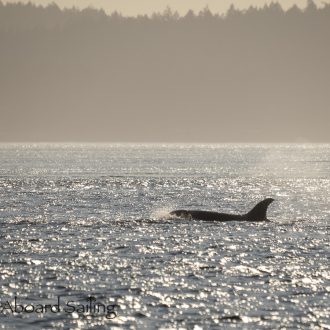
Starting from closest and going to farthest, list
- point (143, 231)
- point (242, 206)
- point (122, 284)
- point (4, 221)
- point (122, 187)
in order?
point (122, 284) < point (143, 231) < point (4, 221) < point (242, 206) < point (122, 187)

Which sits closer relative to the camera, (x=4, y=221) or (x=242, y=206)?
Result: (x=4, y=221)

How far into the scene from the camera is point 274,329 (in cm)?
2823

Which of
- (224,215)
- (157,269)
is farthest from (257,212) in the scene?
(157,269)

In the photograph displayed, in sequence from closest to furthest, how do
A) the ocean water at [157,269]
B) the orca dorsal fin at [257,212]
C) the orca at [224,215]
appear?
the ocean water at [157,269] → the orca at [224,215] → the orca dorsal fin at [257,212]

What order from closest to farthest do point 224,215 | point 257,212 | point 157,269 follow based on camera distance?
point 157,269, point 224,215, point 257,212

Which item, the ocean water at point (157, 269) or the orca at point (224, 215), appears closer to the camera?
the ocean water at point (157, 269)

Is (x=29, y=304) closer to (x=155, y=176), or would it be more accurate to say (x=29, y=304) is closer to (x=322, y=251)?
(x=322, y=251)

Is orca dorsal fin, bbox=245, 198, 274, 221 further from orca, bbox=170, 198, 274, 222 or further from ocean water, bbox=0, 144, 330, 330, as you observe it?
ocean water, bbox=0, 144, 330, 330

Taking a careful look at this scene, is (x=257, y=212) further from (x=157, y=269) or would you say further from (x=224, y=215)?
(x=157, y=269)

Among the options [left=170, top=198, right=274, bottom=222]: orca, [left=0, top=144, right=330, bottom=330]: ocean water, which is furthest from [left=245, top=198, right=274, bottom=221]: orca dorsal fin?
[left=0, top=144, right=330, bottom=330]: ocean water

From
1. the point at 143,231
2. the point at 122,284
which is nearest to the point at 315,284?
the point at 122,284

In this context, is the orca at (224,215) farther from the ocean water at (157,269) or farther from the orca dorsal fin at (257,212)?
the ocean water at (157,269)

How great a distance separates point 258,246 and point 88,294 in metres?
13.8

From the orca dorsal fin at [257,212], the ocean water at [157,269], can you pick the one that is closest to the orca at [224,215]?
the orca dorsal fin at [257,212]
